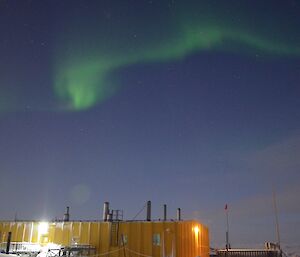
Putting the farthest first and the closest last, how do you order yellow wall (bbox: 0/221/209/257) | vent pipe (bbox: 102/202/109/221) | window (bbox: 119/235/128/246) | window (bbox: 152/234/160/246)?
1. vent pipe (bbox: 102/202/109/221)
2. window (bbox: 119/235/128/246)
3. window (bbox: 152/234/160/246)
4. yellow wall (bbox: 0/221/209/257)

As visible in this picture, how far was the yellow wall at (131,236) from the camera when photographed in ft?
102

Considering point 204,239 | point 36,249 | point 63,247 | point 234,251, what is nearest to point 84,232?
point 63,247

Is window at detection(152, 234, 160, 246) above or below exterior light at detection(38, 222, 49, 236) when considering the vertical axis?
below

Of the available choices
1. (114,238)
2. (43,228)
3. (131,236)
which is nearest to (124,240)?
(131,236)

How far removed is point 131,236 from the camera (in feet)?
107

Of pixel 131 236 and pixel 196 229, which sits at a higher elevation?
pixel 196 229

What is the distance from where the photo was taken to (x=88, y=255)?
32.8 m

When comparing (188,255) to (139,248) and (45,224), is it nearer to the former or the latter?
(139,248)

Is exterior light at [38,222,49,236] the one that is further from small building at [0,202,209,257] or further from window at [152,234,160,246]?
window at [152,234,160,246]

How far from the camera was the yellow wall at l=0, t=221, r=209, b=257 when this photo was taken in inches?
1223

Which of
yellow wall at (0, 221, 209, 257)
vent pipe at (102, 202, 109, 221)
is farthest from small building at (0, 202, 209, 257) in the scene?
vent pipe at (102, 202, 109, 221)

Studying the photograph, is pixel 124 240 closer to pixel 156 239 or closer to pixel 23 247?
pixel 156 239

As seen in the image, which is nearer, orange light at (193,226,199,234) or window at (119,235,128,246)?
window at (119,235,128,246)

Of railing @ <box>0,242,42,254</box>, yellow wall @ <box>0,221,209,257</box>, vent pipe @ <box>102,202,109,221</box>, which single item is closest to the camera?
yellow wall @ <box>0,221,209,257</box>
